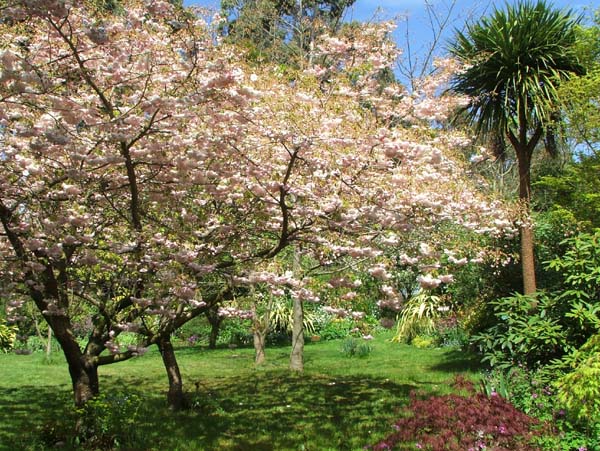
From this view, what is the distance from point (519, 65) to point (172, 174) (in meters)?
7.24

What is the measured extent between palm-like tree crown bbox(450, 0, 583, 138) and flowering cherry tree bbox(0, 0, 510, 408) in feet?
14.0

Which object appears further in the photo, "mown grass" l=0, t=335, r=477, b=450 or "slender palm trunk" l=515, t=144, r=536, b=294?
"slender palm trunk" l=515, t=144, r=536, b=294

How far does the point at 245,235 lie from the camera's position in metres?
5.93

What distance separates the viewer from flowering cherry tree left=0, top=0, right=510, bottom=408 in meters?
4.46

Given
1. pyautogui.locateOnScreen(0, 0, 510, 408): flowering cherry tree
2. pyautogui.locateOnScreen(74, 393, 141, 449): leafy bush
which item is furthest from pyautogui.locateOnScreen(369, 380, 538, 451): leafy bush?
pyautogui.locateOnScreen(74, 393, 141, 449): leafy bush

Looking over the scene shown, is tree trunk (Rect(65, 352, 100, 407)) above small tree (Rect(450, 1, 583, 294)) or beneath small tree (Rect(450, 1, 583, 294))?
beneath

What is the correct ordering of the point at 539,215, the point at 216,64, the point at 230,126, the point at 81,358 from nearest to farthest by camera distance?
the point at 216,64 < the point at 230,126 < the point at 81,358 < the point at 539,215

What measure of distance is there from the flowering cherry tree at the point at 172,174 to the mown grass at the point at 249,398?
4.85ft

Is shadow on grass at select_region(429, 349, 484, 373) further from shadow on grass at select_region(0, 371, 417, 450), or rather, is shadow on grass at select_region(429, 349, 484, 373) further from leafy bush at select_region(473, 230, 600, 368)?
leafy bush at select_region(473, 230, 600, 368)

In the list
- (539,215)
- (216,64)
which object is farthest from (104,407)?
(539,215)

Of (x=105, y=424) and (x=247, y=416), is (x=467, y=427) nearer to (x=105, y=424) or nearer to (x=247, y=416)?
(x=247, y=416)

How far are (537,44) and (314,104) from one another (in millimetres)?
6373

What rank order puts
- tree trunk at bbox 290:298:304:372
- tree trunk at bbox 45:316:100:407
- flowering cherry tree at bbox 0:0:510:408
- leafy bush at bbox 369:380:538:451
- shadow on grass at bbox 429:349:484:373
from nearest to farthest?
flowering cherry tree at bbox 0:0:510:408 < leafy bush at bbox 369:380:538:451 < tree trunk at bbox 45:316:100:407 < shadow on grass at bbox 429:349:484:373 < tree trunk at bbox 290:298:304:372

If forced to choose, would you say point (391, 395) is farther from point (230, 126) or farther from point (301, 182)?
point (230, 126)
